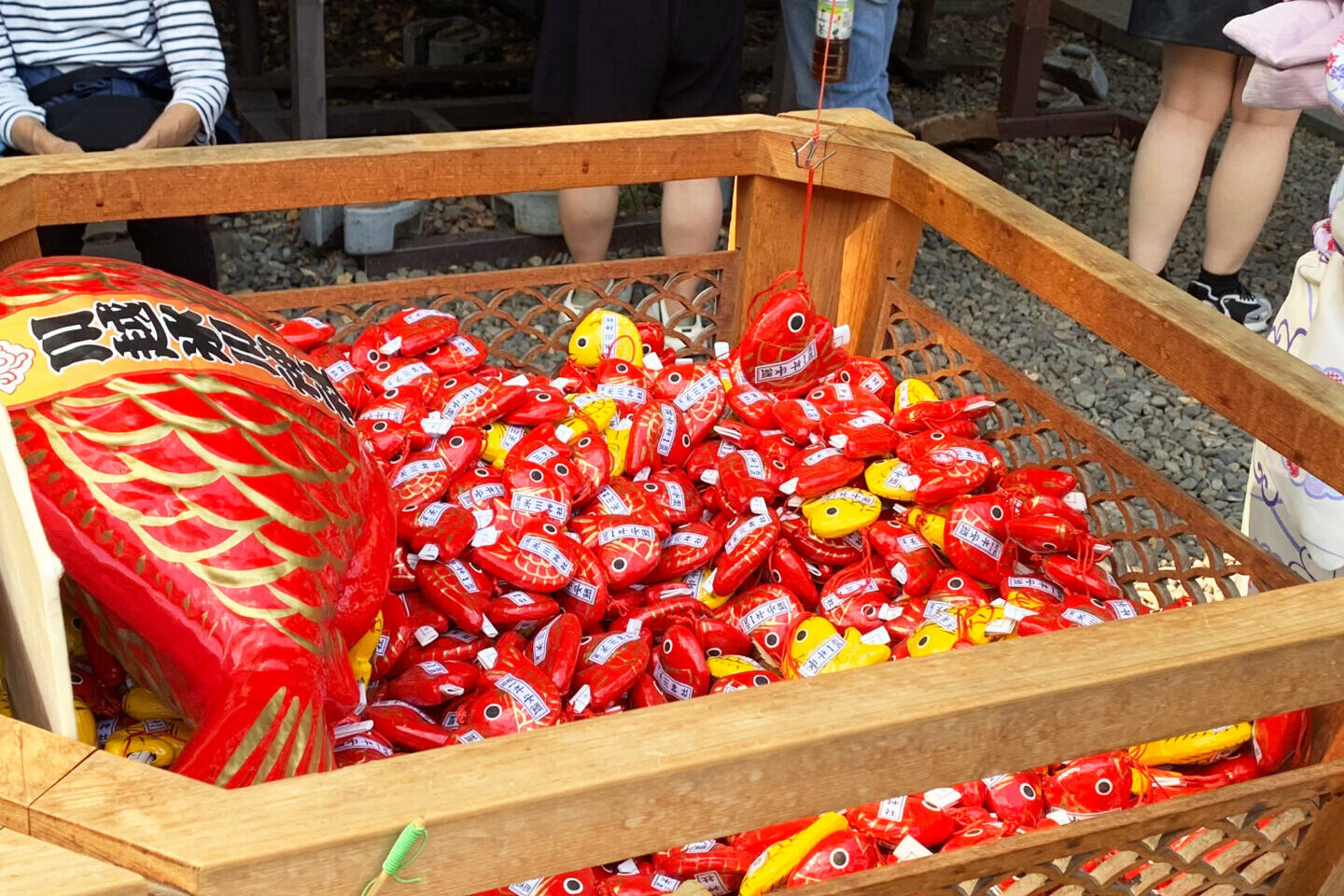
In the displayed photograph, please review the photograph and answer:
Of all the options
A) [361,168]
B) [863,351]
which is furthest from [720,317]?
[361,168]

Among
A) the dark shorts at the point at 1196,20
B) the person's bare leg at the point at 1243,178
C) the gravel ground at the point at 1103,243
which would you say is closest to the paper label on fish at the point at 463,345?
the gravel ground at the point at 1103,243

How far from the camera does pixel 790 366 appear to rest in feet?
6.26

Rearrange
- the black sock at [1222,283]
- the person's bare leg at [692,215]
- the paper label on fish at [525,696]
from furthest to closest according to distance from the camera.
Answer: the black sock at [1222,283] → the person's bare leg at [692,215] → the paper label on fish at [525,696]

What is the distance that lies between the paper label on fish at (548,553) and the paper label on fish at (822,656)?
12.2 inches

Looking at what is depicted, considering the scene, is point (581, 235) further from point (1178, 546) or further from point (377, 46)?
point (377, 46)

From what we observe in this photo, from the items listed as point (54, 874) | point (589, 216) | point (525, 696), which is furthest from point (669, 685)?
point (589, 216)

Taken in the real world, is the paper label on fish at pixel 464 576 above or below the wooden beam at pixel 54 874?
below

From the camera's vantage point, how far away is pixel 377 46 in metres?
5.64

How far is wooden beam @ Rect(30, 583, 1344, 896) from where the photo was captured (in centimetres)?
68

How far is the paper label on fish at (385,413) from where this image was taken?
1797 mm

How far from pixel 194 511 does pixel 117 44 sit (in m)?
1.51

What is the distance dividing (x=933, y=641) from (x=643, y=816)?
826mm

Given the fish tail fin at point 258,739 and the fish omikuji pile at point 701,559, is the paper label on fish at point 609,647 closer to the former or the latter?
the fish omikuji pile at point 701,559

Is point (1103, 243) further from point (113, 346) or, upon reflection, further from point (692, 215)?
point (113, 346)
